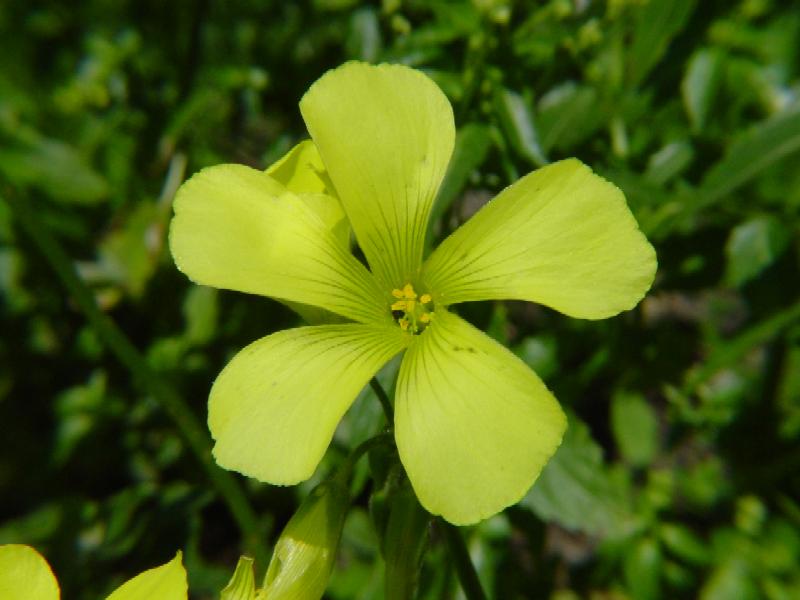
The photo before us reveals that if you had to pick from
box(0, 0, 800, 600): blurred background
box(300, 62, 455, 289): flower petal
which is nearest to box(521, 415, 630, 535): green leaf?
box(0, 0, 800, 600): blurred background

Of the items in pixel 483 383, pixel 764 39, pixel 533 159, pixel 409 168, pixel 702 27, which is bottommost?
pixel 764 39

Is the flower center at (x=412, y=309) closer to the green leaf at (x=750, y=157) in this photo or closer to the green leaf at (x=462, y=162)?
the green leaf at (x=462, y=162)

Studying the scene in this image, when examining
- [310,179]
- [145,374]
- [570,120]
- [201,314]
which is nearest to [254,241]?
[310,179]

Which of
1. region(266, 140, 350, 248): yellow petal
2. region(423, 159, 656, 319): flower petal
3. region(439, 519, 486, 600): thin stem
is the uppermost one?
region(266, 140, 350, 248): yellow petal

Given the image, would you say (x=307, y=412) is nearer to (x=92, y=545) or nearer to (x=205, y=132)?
(x=92, y=545)

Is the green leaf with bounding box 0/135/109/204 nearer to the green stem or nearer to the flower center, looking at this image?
the green stem

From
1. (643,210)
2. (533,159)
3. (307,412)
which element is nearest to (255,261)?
(307,412)
